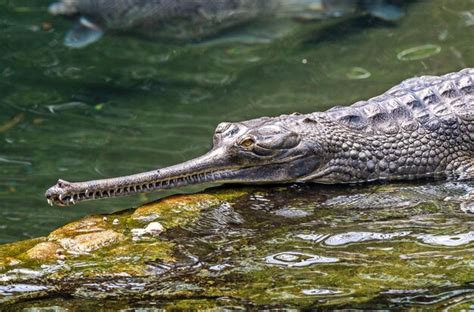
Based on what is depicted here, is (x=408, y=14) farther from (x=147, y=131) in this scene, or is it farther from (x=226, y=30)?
(x=147, y=131)

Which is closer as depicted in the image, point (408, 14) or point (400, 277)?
point (400, 277)

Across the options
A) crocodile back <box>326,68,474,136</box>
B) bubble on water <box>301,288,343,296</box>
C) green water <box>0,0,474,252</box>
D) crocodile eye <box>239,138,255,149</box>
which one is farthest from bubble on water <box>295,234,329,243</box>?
green water <box>0,0,474,252</box>

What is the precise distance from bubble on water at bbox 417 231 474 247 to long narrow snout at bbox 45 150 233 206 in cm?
145

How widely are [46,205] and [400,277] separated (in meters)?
4.59

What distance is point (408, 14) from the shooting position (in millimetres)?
11430

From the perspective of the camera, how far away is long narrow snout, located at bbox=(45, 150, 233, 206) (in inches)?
196

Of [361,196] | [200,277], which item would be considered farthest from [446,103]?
[200,277]

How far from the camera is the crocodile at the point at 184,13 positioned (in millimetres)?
11812

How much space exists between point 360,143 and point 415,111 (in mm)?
469

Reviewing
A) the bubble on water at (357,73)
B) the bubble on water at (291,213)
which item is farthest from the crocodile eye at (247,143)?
the bubble on water at (357,73)

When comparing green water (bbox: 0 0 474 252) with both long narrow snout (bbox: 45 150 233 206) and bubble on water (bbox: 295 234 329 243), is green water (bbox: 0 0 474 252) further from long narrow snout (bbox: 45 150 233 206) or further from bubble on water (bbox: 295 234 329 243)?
bubble on water (bbox: 295 234 329 243)

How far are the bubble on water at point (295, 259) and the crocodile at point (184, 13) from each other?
7735 millimetres

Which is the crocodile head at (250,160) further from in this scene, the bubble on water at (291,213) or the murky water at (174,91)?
the bubble on water at (291,213)

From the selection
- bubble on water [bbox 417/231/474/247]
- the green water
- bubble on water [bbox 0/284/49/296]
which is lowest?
the green water
